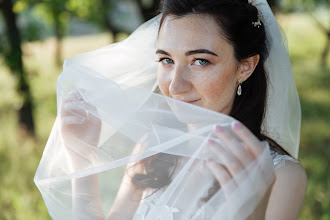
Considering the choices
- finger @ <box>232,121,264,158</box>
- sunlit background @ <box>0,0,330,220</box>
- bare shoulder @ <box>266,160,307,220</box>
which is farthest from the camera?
sunlit background @ <box>0,0,330,220</box>

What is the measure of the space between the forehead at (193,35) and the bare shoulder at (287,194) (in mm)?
630

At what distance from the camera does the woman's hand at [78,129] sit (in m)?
1.80

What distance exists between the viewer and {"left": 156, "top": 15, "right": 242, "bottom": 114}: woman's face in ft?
5.78

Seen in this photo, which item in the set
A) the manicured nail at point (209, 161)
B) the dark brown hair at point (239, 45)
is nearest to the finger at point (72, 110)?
the dark brown hair at point (239, 45)

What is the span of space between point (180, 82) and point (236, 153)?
0.65 metres

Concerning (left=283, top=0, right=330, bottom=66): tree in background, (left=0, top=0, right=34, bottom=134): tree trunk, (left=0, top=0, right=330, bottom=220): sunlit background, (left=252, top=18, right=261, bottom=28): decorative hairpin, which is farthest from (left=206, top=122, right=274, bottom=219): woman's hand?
(left=283, top=0, right=330, bottom=66): tree in background

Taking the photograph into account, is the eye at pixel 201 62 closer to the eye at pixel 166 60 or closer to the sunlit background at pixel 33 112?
the eye at pixel 166 60

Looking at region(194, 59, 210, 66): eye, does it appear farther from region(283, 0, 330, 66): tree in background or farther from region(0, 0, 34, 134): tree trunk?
region(283, 0, 330, 66): tree in background

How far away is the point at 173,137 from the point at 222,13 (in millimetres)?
702

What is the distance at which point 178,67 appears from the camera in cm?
178

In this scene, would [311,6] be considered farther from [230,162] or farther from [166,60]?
[230,162]

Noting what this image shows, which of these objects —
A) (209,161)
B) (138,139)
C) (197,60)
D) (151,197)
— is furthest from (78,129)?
(209,161)

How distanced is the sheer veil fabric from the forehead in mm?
289

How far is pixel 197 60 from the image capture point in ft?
5.83
